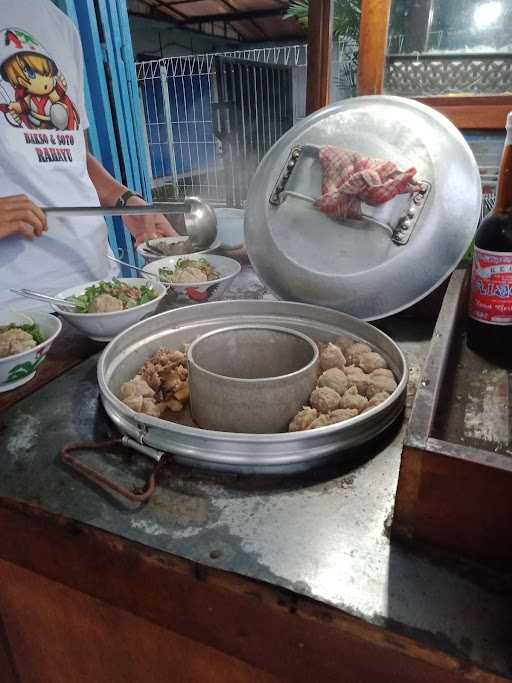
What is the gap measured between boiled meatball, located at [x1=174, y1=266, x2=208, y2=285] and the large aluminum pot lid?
244 mm

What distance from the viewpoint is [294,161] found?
66.2 inches

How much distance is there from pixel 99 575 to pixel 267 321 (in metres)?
0.86

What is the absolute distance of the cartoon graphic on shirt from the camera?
211 centimetres

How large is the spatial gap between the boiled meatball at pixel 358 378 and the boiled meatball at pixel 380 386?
14 millimetres

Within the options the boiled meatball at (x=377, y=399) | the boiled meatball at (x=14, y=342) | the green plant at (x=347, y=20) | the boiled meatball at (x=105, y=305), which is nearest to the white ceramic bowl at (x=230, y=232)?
the boiled meatball at (x=105, y=305)

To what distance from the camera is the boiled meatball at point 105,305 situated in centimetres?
147

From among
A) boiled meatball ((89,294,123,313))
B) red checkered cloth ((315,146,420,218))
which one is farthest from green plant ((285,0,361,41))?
boiled meatball ((89,294,123,313))

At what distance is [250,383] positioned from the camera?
3.22ft

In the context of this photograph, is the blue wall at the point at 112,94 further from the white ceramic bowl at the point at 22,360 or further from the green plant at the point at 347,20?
the white ceramic bowl at the point at 22,360

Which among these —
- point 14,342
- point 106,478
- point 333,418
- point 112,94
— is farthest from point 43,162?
point 333,418

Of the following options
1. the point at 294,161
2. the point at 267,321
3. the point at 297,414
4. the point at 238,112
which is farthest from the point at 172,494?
the point at 238,112

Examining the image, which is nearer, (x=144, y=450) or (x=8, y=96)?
(x=144, y=450)

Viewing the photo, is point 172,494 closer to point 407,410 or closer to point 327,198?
point 407,410

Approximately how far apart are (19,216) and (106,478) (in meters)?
1.54
